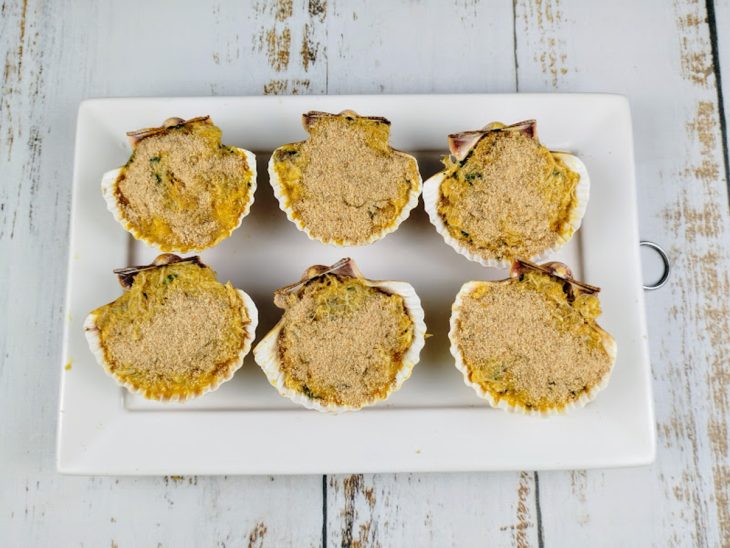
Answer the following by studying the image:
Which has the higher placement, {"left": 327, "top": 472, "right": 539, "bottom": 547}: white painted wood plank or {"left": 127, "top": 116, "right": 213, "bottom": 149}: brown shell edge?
{"left": 127, "top": 116, "right": 213, "bottom": 149}: brown shell edge

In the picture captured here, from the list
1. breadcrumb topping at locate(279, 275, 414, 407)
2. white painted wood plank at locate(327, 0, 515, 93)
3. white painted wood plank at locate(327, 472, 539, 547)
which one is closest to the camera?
breadcrumb topping at locate(279, 275, 414, 407)

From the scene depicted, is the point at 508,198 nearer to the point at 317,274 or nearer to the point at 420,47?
the point at 317,274

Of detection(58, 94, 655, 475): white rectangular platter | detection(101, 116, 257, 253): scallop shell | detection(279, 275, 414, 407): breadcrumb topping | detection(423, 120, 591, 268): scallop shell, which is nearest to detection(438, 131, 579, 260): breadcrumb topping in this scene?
detection(423, 120, 591, 268): scallop shell

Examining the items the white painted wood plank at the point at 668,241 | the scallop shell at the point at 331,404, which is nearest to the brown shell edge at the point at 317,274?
the scallop shell at the point at 331,404

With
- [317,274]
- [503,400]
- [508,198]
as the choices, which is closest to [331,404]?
[317,274]

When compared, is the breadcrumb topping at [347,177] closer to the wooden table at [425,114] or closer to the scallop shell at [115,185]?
the scallop shell at [115,185]

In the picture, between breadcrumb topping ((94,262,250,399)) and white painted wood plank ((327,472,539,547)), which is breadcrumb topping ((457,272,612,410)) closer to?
white painted wood plank ((327,472,539,547))
